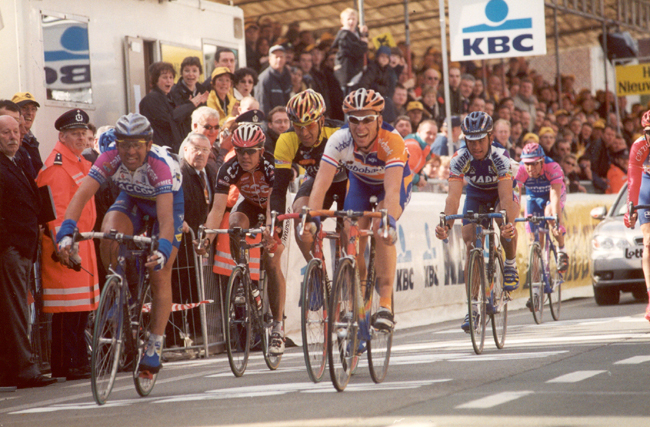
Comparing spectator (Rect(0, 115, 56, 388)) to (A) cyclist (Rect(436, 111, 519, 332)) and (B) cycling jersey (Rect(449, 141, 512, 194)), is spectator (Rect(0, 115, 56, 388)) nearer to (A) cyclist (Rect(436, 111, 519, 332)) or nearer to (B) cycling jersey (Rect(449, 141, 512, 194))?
(A) cyclist (Rect(436, 111, 519, 332))

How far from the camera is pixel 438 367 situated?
838 centimetres

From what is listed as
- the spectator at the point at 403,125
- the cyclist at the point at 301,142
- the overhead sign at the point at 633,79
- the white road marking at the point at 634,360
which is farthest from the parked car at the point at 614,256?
the overhead sign at the point at 633,79

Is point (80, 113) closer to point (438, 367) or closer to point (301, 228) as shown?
point (301, 228)

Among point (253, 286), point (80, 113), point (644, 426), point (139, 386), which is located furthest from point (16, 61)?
point (644, 426)

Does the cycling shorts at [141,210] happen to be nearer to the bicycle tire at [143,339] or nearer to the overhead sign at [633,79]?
the bicycle tire at [143,339]

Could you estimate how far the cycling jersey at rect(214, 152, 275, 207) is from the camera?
925cm

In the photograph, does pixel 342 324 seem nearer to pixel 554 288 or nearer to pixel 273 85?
pixel 554 288

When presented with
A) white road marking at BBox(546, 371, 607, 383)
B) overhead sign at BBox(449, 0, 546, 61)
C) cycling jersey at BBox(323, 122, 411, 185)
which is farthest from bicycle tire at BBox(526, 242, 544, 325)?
cycling jersey at BBox(323, 122, 411, 185)

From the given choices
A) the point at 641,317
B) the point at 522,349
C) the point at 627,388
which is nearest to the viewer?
the point at 627,388

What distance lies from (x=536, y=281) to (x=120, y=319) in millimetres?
7303

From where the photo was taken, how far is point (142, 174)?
757 cm

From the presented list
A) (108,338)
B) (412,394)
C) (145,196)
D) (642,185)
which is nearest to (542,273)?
(642,185)

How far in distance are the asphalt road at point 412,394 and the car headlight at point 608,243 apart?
4.40m

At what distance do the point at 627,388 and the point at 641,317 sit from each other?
6112 millimetres
